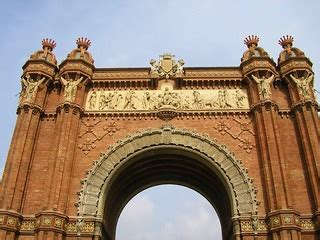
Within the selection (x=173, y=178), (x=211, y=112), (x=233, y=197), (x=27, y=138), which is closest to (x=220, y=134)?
(x=211, y=112)

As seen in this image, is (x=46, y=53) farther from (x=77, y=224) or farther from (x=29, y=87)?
(x=77, y=224)

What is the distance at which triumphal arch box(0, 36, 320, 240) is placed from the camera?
1656 centimetres

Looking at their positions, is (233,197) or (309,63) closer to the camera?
(233,197)

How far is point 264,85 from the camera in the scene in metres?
19.4

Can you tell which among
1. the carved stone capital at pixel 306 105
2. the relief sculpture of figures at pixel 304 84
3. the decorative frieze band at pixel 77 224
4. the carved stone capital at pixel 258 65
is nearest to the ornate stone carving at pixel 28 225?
the decorative frieze band at pixel 77 224

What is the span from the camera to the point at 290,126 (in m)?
19.1

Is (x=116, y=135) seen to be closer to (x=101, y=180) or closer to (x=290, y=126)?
(x=101, y=180)

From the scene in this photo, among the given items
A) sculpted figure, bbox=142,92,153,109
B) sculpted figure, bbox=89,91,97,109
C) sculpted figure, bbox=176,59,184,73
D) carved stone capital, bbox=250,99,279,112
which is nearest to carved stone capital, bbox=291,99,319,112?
carved stone capital, bbox=250,99,279,112

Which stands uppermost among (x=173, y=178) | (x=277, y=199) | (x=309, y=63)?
(x=309, y=63)

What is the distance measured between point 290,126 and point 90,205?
10230 mm

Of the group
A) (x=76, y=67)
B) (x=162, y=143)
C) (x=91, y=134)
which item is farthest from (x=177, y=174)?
(x=76, y=67)

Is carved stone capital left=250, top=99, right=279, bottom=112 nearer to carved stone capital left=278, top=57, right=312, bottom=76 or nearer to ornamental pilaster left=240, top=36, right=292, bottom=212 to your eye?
ornamental pilaster left=240, top=36, right=292, bottom=212

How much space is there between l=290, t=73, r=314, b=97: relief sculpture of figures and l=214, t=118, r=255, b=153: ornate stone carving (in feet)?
9.84

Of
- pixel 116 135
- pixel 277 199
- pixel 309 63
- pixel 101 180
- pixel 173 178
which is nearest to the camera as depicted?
pixel 277 199
